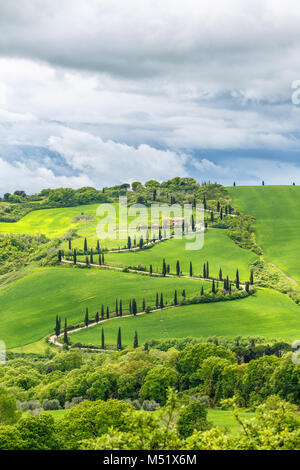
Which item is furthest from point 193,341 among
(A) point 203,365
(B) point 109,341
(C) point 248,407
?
(C) point 248,407

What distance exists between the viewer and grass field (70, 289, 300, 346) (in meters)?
162

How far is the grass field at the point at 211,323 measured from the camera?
162 meters

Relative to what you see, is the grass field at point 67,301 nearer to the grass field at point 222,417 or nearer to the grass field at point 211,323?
the grass field at point 211,323

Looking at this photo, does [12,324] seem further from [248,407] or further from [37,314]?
[248,407]

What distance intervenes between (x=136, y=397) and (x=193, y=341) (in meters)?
59.5

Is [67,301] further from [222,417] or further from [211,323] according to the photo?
[222,417]

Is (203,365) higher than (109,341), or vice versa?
(203,365)

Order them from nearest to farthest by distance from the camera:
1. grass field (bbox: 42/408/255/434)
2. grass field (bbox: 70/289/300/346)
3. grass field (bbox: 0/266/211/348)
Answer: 1. grass field (bbox: 42/408/255/434)
2. grass field (bbox: 70/289/300/346)
3. grass field (bbox: 0/266/211/348)

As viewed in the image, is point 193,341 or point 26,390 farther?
point 193,341

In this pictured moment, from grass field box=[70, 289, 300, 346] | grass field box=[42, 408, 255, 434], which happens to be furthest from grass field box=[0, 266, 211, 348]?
grass field box=[42, 408, 255, 434]

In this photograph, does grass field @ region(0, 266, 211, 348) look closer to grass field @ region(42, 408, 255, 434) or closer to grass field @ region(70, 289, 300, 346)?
grass field @ region(70, 289, 300, 346)

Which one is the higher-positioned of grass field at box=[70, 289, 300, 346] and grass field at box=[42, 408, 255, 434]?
grass field at box=[42, 408, 255, 434]

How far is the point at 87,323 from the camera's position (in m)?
176

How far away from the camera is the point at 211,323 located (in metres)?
169
